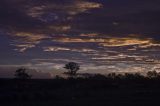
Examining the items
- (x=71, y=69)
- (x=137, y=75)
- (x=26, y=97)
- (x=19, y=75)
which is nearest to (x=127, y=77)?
(x=137, y=75)

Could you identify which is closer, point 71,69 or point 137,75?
point 71,69

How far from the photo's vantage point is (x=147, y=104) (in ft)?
153

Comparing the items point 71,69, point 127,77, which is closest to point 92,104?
point 71,69

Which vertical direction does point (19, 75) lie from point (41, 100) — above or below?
above

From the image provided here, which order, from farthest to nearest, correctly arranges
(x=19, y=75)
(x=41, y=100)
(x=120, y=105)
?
1. (x=19, y=75)
2. (x=41, y=100)
3. (x=120, y=105)

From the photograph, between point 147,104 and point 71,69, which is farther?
point 71,69

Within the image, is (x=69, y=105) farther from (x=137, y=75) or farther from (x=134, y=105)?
(x=137, y=75)

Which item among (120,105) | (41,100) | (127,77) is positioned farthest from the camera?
(127,77)

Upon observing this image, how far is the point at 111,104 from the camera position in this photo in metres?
47.5

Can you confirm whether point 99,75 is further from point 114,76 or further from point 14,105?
point 14,105

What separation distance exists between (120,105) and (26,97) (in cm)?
1685

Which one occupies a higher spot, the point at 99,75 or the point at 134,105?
the point at 99,75

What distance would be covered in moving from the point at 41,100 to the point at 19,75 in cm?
8320

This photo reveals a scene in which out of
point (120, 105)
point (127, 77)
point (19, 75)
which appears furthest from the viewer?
point (127, 77)
